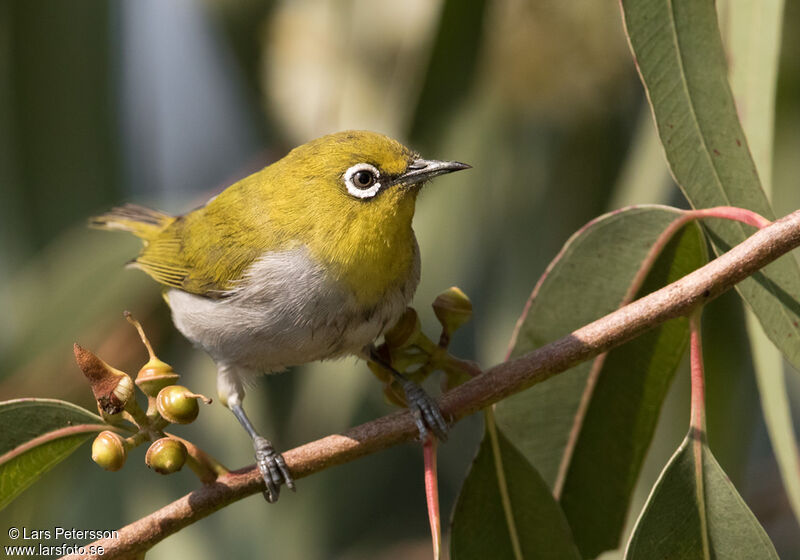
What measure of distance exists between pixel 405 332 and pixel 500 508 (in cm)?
52

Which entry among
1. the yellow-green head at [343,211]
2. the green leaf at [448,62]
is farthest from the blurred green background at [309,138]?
the yellow-green head at [343,211]

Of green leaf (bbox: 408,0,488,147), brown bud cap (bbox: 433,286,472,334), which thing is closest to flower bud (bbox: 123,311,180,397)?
brown bud cap (bbox: 433,286,472,334)

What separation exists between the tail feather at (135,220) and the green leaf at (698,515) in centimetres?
262

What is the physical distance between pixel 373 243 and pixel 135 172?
2600 mm

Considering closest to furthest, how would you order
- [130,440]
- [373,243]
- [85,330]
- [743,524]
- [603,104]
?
[130,440]
[743,524]
[373,243]
[85,330]
[603,104]

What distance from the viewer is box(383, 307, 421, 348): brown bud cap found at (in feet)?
7.22

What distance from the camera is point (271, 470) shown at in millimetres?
2420

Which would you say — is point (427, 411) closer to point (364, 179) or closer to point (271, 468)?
point (271, 468)

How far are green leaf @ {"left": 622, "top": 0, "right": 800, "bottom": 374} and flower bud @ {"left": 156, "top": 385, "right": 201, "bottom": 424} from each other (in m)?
1.19

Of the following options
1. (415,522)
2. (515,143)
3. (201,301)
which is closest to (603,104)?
(515,143)

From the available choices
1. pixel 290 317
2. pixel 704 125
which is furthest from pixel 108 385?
pixel 704 125

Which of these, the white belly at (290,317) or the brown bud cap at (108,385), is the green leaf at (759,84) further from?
the brown bud cap at (108,385)

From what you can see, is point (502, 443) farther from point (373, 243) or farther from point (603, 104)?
point (603, 104)

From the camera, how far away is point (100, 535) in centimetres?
229
